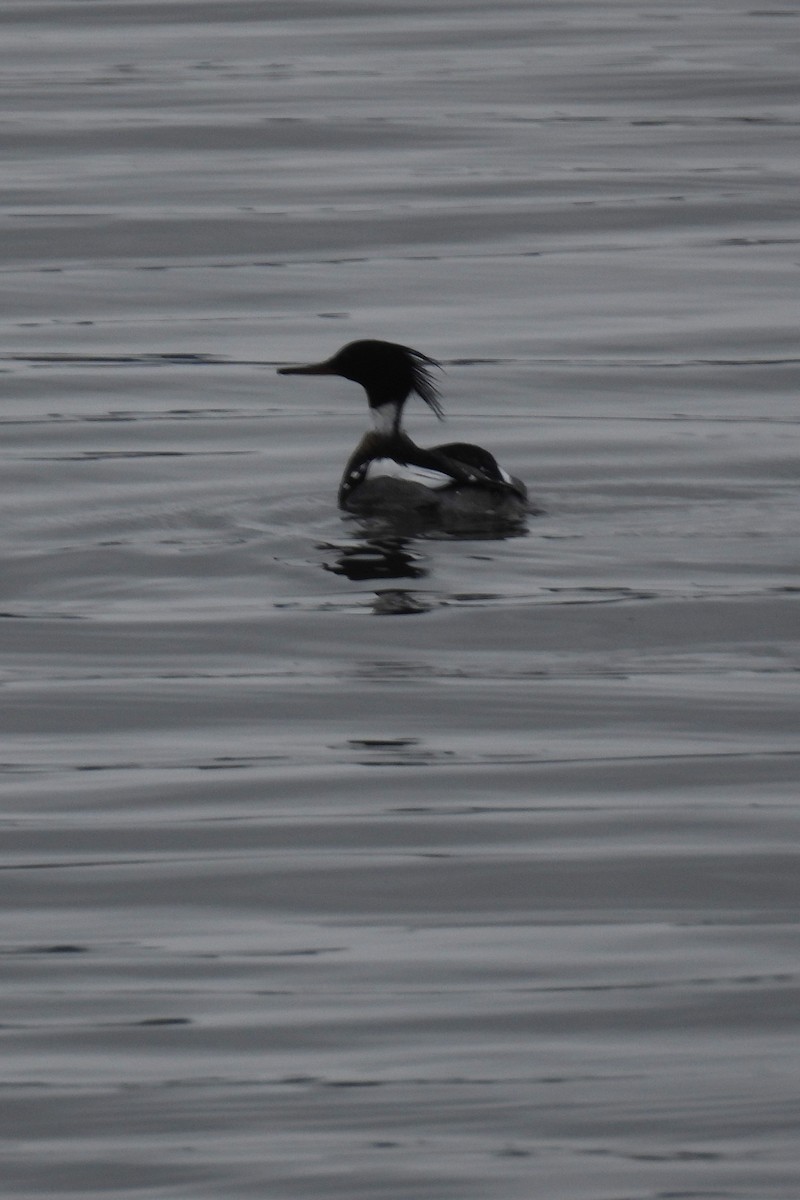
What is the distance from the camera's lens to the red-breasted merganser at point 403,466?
32.0 ft

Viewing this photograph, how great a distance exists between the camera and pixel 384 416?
10820 millimetres

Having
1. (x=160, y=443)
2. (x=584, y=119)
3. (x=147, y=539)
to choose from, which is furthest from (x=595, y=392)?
(x=584, y=119)

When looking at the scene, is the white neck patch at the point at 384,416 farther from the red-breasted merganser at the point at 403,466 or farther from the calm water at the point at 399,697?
the calm water at the point at 399,697

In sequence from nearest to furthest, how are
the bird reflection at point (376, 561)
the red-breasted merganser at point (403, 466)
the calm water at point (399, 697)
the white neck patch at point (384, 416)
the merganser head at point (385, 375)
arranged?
the calm water at point (399, 697), the bird reflection at point (376, 561), the red-breasted merganser at point (403, 466), the white neck patch at point (384, 416), the merganser head at point (385, 375)

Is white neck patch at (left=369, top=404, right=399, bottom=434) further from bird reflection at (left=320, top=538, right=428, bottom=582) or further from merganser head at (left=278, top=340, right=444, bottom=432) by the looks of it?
bird reflection at (left=320, top=538, right=428, bottom=582)

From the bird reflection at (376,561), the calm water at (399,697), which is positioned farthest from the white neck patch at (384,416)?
the bird reflection at (376,561)

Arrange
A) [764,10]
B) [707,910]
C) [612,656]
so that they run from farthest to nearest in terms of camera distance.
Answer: [764,10]
[612,656]
[707,910]

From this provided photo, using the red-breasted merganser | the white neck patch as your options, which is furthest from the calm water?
the white neck patch

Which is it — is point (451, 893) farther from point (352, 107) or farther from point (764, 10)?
point (764, 10)

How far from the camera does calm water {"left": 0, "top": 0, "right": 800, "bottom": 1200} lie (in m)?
4.86

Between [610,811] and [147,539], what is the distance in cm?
364

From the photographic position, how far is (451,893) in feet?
19.4

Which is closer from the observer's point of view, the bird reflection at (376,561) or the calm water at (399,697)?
the calm water at (399,697)

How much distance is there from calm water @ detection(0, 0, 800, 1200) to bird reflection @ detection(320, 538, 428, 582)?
3 centimetres
